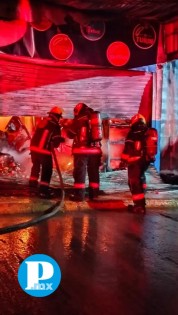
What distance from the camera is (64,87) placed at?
11125mm

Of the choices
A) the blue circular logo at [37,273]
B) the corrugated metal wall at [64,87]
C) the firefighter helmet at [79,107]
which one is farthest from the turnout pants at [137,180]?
the blue circular logo at [37,273]

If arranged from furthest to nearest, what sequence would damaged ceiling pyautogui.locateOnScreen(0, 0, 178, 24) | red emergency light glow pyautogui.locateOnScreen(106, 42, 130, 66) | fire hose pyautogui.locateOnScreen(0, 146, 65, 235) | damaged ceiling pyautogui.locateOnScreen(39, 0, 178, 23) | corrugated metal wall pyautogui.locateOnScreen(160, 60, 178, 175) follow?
corrugated metal wall pyautogui.locateOnScreen(160, 60, 178, 175)
red emergency light glow pyautogui.locateOnScreen(106, 42, 130, 66)
damaged ceiling pyautogui.locateOnScreen(39, 0, 178, 23)
damaged ceiling pyautogui.locateOnScreen(0, 0, 178, 24)
fire hose pyautogui.locateOnScreen(0, 146, 65, 235)

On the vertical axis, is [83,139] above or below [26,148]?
above

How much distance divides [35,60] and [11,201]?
3.73 metres

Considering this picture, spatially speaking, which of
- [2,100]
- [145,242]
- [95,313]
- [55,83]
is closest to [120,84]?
[55,83]

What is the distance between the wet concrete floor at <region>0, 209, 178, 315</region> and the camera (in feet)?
13.3

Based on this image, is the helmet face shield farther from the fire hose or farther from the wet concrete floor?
the wet concrete floor

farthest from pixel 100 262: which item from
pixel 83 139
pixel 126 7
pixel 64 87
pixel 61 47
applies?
pixel 126 7

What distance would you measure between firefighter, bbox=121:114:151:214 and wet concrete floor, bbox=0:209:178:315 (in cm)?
40

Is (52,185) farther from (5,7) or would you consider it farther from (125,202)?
(5,7)

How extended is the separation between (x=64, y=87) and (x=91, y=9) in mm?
1935

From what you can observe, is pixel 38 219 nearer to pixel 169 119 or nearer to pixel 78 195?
pixel 78 195

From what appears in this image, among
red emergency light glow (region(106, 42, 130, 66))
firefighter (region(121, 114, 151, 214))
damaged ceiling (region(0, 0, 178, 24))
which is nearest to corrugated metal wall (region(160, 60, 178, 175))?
red emergency light glow (region(106, 42, 130, 66))

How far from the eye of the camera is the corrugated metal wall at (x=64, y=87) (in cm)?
1060
